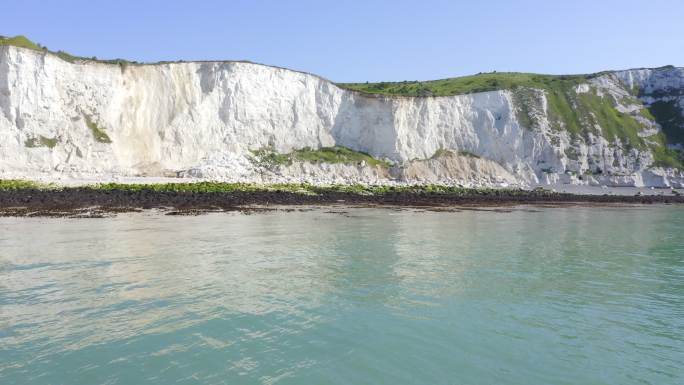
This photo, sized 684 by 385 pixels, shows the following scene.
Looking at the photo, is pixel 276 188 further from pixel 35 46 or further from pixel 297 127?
pixel 35 46

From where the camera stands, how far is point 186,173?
55469mm

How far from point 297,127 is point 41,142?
109 ft

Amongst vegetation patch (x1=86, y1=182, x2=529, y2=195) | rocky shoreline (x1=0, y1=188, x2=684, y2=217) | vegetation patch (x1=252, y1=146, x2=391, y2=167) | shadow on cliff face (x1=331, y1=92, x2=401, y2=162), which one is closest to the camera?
rocky shoreline (x1=0, y1=188, x2=684, y2=217)

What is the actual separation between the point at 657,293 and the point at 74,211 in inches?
1177

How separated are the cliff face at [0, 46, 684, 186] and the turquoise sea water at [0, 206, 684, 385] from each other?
3770 centimetres

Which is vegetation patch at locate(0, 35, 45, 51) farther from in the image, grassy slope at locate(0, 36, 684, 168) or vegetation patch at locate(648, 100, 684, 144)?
vegetation patch at locate(648, 100, 684, 144)

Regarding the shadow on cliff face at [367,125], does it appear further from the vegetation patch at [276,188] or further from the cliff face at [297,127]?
the vegetation patch at [276,188]

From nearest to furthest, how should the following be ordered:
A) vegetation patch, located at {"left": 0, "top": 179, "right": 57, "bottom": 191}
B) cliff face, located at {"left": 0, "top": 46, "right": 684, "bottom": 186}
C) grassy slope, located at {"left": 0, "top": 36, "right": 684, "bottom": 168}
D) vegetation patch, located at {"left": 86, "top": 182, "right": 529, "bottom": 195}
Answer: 1. vegetation patch, located at {"left": 0, "top": 179, "right": 57, "bottom": 191}
2. vegetation patch, located at {"left": 86, "top": 182, "right": 529, "bottom": 195}
3. cliff face, located at {"left": 0, "top": 46, "right": 684, "bottom": 186}
4. grassy slope, located at {"left": 0, "top": 36, "right": 684, "bottom": 168}

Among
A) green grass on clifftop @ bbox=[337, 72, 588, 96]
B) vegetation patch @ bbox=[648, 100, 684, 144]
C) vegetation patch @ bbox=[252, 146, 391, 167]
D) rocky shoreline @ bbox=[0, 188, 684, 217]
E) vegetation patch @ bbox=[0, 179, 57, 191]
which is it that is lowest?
rocky shoreline @ bbox=[0, 188, 684, 217]

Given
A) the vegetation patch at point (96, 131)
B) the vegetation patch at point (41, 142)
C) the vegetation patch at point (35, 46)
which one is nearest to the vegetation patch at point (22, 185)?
the vegetation patch at point (41, 142)

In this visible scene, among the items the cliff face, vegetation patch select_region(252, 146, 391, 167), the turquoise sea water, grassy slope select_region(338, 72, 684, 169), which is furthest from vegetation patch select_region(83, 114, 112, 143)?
grassy slope select_region(338, 72, 684, 169)

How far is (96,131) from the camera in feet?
174

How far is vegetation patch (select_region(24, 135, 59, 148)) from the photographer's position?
48.8 metres

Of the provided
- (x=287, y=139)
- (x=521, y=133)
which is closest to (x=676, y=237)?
(x=287, y=139)
